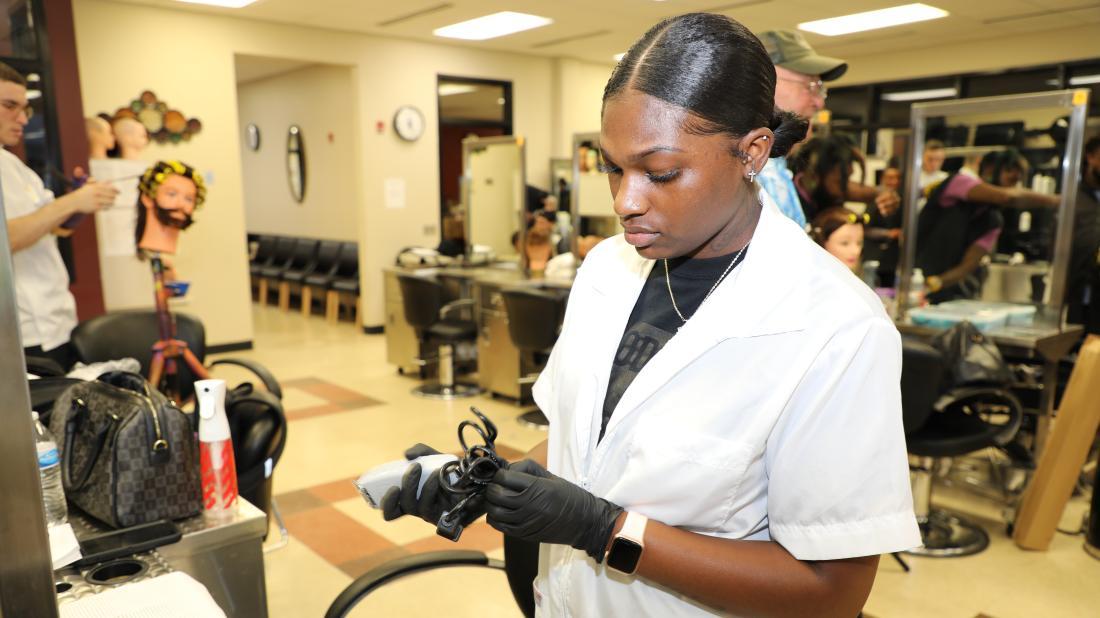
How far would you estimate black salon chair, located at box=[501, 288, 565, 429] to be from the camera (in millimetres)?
4312

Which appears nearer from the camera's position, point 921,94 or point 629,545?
point 629,545

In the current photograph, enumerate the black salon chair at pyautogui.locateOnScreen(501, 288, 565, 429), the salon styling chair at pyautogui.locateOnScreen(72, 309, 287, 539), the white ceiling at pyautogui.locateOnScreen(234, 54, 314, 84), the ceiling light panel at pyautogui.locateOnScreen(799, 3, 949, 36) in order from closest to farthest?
the salon styling chair at pyautogui.locateOnScreen(72, 309, 287, 539) < the black salon chair at pyautogui.locateOnScreen(501, 288, 565, 429) < the ceiling light panel at pyautogui.locateOnScreen(799, 3, 949, 36) < the white ceiling at pyautogui.locateOnScreen(234, 54, 314, 84)

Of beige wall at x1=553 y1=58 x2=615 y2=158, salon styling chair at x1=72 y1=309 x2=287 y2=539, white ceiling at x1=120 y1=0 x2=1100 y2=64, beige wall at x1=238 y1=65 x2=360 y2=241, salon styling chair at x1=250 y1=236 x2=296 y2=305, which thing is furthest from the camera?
salon styling chair at x1=250 y1=236 x2=296 y2=305

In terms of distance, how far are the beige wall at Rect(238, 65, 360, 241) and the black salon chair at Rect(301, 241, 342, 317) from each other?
0.15 metres

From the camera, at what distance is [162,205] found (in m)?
3.07

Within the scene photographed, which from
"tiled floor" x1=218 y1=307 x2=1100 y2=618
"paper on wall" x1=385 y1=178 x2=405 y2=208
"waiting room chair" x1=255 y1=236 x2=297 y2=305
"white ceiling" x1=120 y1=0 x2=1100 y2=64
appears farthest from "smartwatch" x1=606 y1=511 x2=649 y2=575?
"waiting room chair" x1=255 y1=236 x2=297 y2=305

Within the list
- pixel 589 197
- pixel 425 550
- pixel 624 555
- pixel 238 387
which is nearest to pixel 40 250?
pixel 238 387

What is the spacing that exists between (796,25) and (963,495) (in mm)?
4735

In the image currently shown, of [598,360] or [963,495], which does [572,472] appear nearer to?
[598,360]

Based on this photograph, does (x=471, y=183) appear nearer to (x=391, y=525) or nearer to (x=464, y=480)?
(x=391, y=525)

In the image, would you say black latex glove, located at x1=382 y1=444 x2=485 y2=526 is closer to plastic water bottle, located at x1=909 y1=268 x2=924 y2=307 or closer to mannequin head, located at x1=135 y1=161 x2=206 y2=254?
mannequin head, located at x1=135 y1=161 x2=206 y2=254

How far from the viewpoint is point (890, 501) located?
0.90 metres

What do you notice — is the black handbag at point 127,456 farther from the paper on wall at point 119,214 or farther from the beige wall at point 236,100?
the beige wall at point 236,100

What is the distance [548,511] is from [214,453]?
92 centimetres
